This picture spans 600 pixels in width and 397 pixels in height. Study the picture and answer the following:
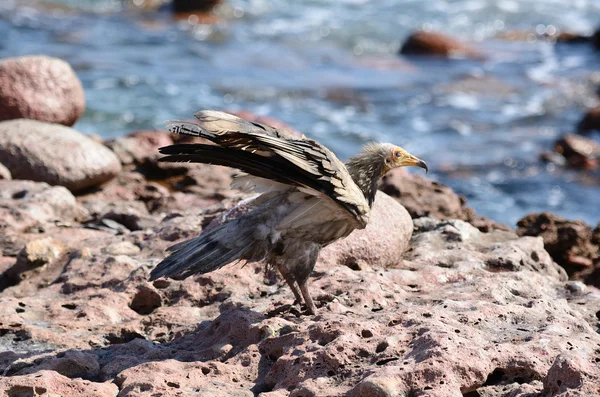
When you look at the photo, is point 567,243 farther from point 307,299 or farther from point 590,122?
point 590,122

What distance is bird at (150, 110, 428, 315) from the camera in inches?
183

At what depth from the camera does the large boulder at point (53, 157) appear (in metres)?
9.26

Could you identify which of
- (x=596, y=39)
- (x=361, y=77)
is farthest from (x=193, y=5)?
(x=596, y=39)

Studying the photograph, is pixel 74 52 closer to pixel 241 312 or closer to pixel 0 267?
pixel 0 267

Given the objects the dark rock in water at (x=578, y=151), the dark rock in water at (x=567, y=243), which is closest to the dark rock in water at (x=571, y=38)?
the dark rock in water at (x=578, y=151)

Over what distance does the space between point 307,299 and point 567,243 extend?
4273 millimetres

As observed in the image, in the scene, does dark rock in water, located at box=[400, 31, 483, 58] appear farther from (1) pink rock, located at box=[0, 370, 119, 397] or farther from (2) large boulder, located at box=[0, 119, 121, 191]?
(1) pink rock, located at box=[0, 370, 119, 397]

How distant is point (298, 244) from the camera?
5129 mm

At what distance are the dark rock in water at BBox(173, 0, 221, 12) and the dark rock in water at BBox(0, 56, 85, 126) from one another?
14009 millimetres

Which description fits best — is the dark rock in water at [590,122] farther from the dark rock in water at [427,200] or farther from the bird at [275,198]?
the bird at [275,198]

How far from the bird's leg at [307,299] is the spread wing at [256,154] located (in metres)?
0.56

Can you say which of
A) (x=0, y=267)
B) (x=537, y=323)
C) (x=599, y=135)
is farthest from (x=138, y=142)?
(x=599, y=135)

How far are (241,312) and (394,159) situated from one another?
4.81 ft

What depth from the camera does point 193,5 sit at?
83.9 ft
